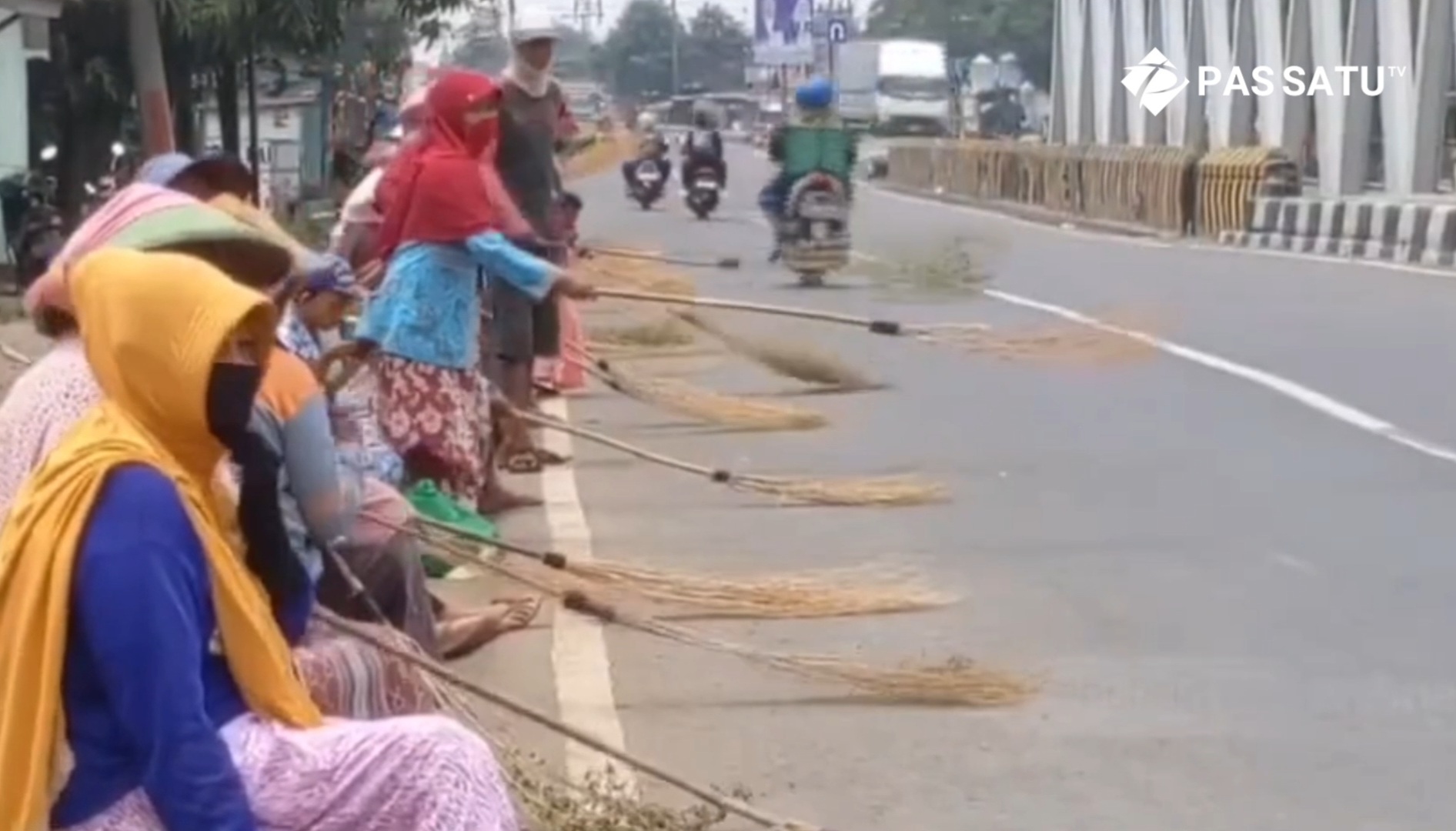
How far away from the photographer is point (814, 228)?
23.2 metres

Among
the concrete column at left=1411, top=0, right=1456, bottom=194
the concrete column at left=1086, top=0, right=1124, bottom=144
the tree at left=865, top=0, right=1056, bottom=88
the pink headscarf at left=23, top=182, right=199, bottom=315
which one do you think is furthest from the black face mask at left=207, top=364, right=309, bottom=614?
the tree at left=865, top=0, right=1056, bottom=88

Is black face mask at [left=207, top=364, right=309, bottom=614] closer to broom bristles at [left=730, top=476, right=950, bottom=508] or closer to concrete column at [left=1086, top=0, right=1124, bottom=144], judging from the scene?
broom bristles at [left=730, top=476, right=950, bottom=508]

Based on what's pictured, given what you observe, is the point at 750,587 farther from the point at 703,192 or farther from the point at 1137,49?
the point at 1137,49

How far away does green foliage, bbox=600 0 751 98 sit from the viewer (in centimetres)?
11325

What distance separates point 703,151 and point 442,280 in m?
31.1

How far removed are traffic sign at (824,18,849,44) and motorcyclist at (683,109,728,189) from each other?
34254 millimetres

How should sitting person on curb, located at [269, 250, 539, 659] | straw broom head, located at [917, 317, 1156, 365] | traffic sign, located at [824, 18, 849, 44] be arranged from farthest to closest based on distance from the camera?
traffic sign, located at [824, 18, 849, 44]
straw broom head, located at [917, 317, 1156, 365]
sitting person on curb, located at [269, 250, 539, 659]

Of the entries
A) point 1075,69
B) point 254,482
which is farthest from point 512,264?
point 1075,69

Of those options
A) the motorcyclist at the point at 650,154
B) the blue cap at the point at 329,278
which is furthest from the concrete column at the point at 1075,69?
the blue cap at the point at 329,278

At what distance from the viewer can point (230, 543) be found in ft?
13.6

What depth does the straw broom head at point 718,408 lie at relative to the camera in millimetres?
13430

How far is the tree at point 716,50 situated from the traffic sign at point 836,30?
4269 centimetres

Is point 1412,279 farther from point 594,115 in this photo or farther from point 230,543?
point 230,543

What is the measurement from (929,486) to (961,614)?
264 centimetres
